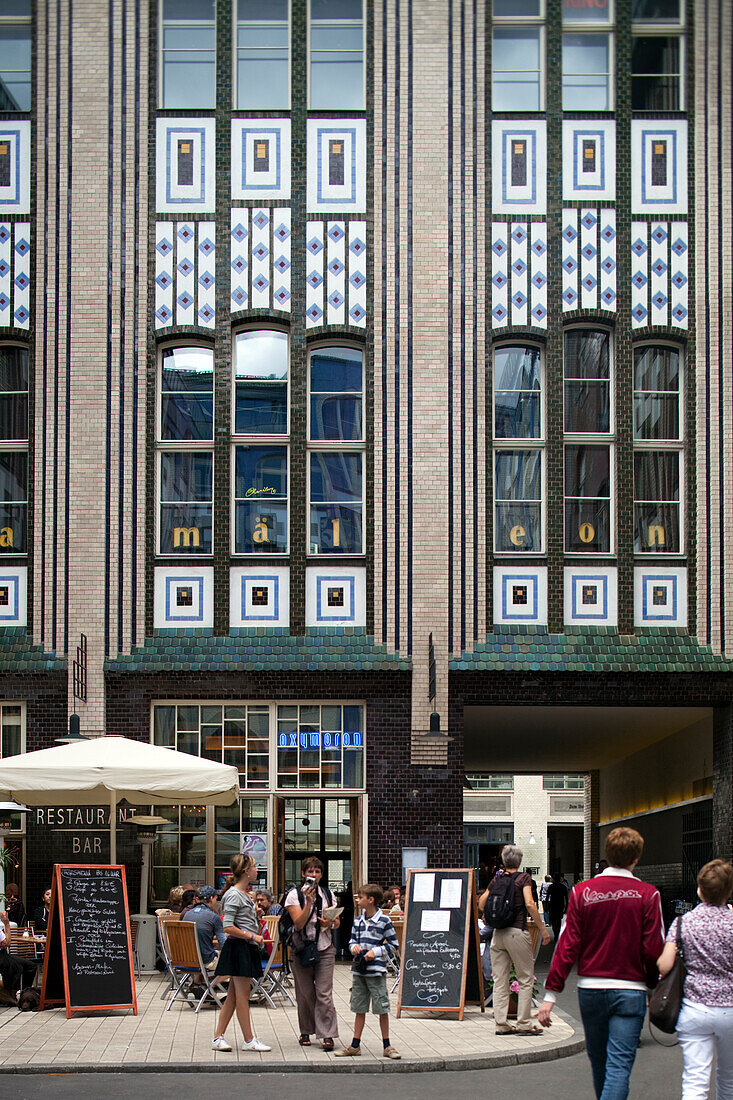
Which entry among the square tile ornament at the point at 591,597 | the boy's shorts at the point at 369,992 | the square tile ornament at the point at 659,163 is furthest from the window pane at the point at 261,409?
the boy's shorts at the point at 369,992

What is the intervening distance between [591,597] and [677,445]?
2.76 meters

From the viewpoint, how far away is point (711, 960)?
7656 millimetres

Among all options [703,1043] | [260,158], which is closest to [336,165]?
[260,158]

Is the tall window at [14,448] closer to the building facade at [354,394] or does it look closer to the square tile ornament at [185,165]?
the building facade at [354,394]

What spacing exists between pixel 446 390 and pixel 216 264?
13.5ft

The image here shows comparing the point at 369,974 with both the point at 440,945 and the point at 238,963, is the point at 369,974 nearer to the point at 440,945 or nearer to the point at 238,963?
the point at 238,963

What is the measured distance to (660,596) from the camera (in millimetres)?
22031

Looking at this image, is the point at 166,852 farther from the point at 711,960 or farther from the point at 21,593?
the point at 711,960

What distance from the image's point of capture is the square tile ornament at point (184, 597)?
21.8 meters

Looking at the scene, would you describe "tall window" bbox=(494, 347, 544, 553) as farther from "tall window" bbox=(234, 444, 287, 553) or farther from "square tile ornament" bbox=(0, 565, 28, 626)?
"square tile ornament" bbox=(0, 565, 28, 626)

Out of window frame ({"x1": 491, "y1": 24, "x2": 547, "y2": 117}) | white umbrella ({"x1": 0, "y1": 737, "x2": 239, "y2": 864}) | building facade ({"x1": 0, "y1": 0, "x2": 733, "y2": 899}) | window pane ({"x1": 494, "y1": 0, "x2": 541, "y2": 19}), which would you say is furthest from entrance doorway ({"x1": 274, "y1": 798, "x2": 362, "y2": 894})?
window pane ({"x1": 494, "y1": 0, "x2": 541, "y2": 19})

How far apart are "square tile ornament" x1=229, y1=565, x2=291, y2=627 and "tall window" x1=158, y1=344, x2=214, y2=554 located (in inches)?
28.1

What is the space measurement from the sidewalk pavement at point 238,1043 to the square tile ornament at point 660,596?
7.84 m

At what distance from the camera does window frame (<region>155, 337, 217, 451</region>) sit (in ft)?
72.6
